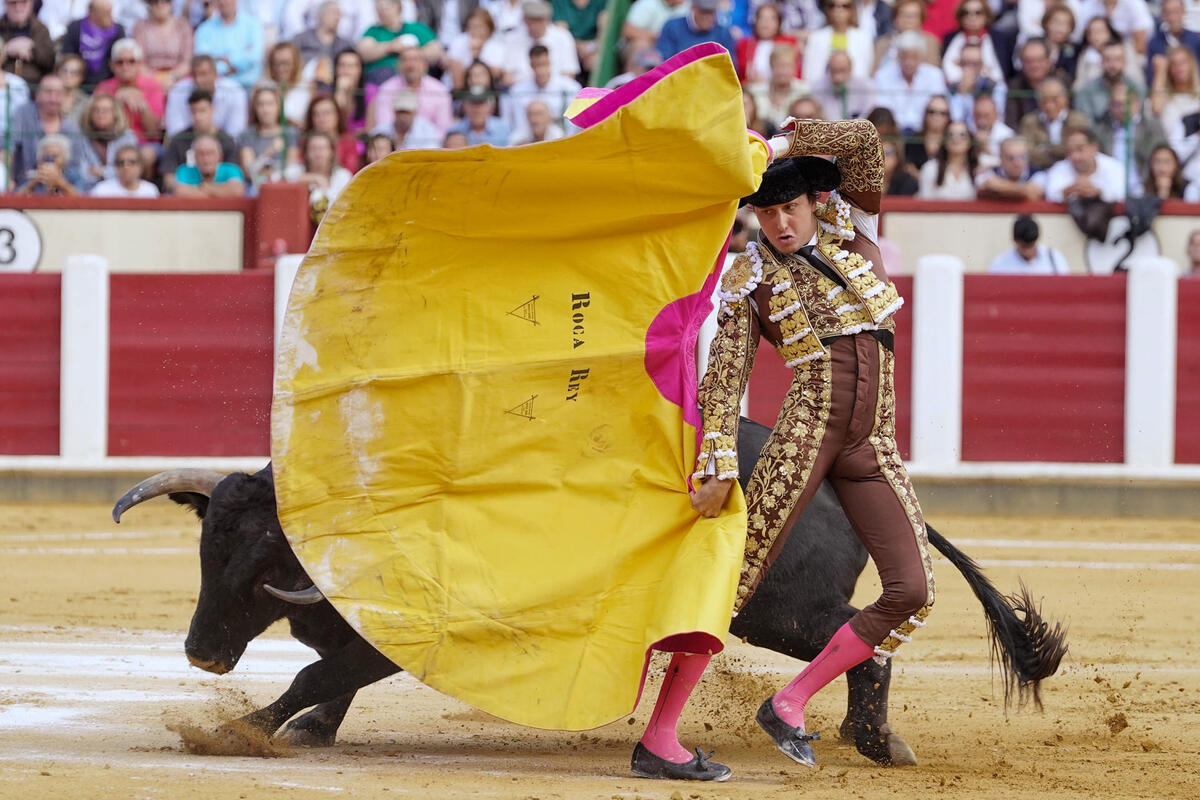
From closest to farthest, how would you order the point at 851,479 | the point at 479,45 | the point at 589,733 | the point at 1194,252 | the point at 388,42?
the point at 851,479
the point at 589,733
the point at 1194,252
the point at 388,42
the point at 479,45

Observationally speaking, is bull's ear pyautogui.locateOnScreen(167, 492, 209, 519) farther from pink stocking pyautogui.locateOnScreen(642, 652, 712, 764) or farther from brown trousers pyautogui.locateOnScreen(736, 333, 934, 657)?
brown trousers pyautogui.locateOnScreen(736, 333, 934, 657)

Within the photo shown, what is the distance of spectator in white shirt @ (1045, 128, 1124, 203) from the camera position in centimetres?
935

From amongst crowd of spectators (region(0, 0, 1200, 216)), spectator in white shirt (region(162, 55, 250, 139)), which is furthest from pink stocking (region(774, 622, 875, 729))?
spectator in white shirt (region(162, 55, 250, 139))

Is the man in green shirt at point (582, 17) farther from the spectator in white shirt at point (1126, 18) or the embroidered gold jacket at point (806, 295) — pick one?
the embroidered gold jacket at point (806, 295)

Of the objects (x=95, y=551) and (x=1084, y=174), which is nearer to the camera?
(x=95, y=551)

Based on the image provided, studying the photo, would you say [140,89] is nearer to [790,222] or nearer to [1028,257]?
[1028,257]

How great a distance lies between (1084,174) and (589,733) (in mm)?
5957

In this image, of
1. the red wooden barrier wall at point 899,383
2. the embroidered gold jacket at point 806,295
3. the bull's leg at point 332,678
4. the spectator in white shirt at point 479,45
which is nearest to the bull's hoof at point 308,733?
the bull's leg at point 332,678

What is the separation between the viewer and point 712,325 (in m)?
8.77

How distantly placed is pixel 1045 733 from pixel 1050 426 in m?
4.94

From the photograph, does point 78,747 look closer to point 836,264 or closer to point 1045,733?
point 836,264

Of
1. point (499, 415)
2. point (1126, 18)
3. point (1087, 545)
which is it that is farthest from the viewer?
point (1126, 18)

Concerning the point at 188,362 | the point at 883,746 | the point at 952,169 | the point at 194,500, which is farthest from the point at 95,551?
the point at 952,169

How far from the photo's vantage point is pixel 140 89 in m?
9.77
